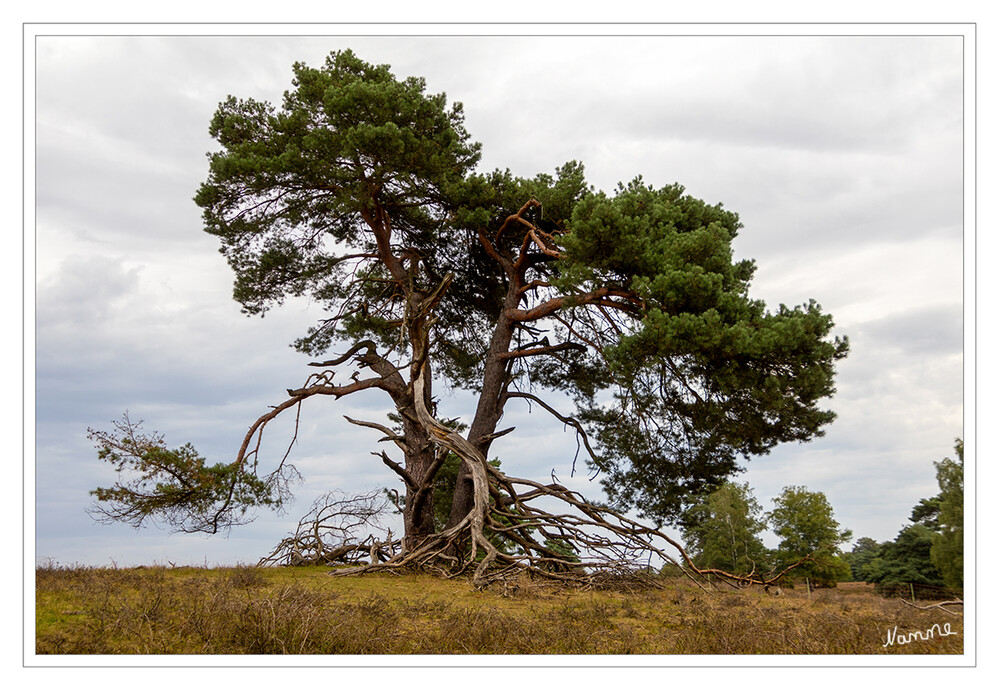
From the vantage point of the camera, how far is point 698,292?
1031 cm

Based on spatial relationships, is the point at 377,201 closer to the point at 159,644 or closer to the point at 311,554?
the point at 311,554

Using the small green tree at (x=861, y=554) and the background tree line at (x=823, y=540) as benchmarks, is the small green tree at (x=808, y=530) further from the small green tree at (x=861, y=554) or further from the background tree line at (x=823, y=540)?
the small green tree at (x=861, y=554)

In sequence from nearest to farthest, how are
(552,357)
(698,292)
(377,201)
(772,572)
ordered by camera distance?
(698,292), (772,572), (377,201), (552,357)

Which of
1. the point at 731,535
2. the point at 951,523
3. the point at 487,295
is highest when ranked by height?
the point at 487,295

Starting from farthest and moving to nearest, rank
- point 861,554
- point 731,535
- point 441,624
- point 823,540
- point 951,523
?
point 731,535, point 823,540, point 861,554, point 951,523, point 441,624

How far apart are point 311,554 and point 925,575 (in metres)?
11.1

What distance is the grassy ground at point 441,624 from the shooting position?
664 cm

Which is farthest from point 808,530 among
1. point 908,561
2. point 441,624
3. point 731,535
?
point 441,624

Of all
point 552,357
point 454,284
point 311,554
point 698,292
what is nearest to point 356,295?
point 454,284

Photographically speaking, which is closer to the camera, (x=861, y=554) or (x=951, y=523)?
(x=951, y=523)

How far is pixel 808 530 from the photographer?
14.8 m

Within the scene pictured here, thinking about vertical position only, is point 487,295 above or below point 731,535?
above
